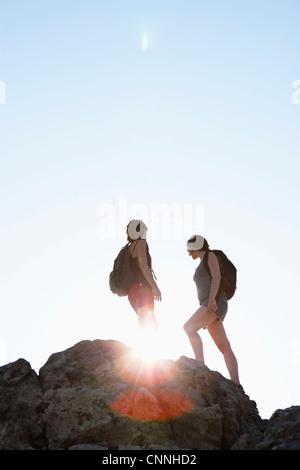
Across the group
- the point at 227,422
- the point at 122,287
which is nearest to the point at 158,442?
the point at 227,422

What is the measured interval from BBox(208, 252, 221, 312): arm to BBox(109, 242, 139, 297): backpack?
67.0 inches

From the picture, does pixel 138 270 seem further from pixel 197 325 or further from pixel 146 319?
pixel 197 325

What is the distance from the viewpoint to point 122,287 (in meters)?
8.59

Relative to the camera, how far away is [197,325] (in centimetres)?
A: 898

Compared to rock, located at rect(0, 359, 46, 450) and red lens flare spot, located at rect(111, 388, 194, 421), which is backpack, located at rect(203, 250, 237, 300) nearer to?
red lens flare spot, located at rect(111, 388, 194, 421)

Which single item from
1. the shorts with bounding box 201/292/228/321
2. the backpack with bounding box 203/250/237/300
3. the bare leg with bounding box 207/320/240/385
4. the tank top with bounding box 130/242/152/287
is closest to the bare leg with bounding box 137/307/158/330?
the tank top with bounding box 130/242/152/287

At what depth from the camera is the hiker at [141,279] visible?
821 cm

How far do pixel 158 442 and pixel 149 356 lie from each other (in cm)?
162

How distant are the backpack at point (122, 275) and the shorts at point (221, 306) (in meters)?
1.77

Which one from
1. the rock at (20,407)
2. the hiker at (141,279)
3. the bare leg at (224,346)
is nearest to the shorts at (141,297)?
the hiker at (141,279)

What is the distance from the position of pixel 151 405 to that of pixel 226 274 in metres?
3.62

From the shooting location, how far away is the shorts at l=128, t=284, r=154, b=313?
8281 mm

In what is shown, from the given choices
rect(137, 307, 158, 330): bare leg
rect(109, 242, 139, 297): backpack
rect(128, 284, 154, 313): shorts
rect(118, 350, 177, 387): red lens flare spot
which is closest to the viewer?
rect(118, 350, 177, 387): red lens flare spot
